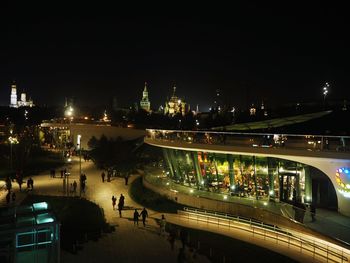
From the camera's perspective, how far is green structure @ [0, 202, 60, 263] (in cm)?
1311

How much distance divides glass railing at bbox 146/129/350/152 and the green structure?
13362 millimetres

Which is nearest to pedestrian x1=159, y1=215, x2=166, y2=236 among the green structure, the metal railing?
the metal railing

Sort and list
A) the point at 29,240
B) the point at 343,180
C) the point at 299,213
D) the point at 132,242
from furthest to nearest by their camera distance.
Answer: the point at 343,180 → the point at 132,242 → the point at 299,213 → the point at 29,240

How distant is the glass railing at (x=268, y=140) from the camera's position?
67.8ft

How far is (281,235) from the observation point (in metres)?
18.6

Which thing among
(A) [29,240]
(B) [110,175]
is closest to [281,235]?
(A) [29,240]

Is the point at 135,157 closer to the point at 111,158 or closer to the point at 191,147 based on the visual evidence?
the point at 111,158

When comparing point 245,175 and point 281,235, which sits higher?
point 245,175

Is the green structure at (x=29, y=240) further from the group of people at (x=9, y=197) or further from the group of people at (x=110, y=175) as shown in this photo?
the group of people at (x=110, y=175)

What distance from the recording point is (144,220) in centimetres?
2228

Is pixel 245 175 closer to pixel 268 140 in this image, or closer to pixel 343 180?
pixel 268 140

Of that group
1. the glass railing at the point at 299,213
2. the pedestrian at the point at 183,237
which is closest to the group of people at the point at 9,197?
the glass railing at the point at 299,213

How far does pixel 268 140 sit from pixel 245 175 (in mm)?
3092

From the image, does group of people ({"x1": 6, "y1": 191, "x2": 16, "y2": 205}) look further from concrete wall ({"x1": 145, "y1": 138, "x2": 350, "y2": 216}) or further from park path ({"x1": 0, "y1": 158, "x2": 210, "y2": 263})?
concrete wall ({"x1": 145, "y1": 138, "x2": 350, "y2": 216})
